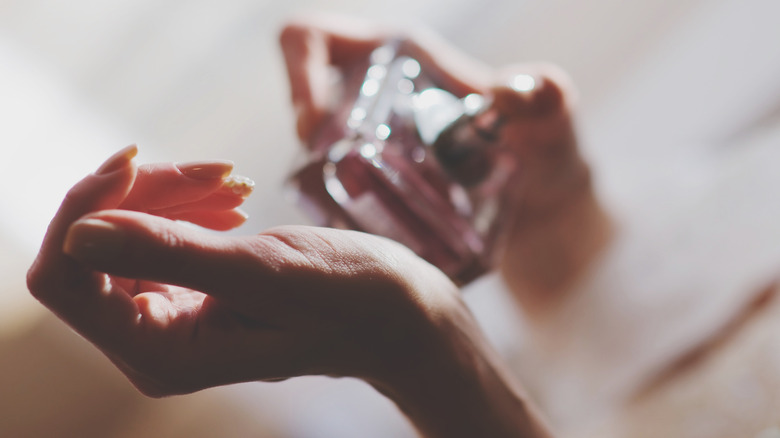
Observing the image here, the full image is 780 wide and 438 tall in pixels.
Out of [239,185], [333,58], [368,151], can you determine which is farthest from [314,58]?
[239,185]

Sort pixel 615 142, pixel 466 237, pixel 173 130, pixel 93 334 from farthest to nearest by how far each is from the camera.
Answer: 1. pixel 615 142
2. pixel 173 130
3. pixel 466 237
4. pixel 93 334

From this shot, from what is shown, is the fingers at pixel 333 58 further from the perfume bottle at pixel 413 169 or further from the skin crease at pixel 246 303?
the skin crease at pixel 246 303

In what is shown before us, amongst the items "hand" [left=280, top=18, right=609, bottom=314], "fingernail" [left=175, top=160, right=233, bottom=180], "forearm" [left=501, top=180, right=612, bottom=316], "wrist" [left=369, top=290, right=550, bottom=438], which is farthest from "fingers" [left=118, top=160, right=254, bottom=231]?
"forearm" [left=501, top=180, right=612, bottom=316]

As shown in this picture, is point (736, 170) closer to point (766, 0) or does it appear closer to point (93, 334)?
point (766, 0)

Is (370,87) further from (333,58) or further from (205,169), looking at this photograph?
(205,169)

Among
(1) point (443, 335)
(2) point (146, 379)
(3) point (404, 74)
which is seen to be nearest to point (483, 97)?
(3) point (404, 74)

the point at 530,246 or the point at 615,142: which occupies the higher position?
the point at 615,142

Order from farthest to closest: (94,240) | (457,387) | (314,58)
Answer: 1. (314,58)
2. (457,387)
3. (94,240)
